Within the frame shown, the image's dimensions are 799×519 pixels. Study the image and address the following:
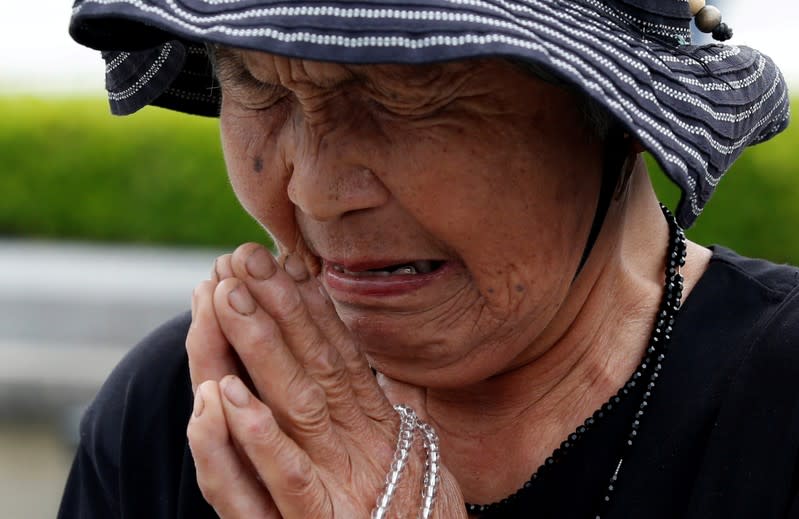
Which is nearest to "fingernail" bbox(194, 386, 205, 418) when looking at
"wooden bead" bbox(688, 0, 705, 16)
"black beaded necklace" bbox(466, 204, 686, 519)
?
"black beaded necklace" bbox(466, 204, 686, 519)

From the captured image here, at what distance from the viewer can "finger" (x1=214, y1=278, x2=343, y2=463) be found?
196 centimetres

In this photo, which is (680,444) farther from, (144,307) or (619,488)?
(144,307)

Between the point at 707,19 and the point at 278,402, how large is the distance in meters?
0.98

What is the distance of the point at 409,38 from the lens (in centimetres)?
166

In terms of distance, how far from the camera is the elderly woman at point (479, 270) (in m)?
1.81

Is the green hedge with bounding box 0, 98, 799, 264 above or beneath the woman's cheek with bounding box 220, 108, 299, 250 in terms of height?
beneath

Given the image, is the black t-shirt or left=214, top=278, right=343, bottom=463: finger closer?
left=214, top=278, right=343, bottom=463: finger

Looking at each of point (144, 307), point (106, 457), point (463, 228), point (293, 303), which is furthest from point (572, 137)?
point (144, 307)

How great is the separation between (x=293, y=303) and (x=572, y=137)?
1.76 feet

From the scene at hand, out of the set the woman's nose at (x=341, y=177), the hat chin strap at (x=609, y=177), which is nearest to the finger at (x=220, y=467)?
the woman's nose at (x=341, y=177)

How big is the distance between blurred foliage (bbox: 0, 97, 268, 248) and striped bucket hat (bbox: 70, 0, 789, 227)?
5.99 metres

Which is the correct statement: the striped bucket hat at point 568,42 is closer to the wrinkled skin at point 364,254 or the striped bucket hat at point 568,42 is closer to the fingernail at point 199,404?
the wrinkled skin at point 364,254

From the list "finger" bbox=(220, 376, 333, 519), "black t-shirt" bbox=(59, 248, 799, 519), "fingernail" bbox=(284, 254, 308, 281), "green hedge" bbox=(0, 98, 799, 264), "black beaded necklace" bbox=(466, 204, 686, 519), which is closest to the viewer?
"finger" bbox=(220, 376, 333, 519)

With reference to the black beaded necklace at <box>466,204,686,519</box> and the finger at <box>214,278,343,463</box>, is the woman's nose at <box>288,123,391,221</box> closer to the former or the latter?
the finger at <box>214,278,343,463</box>
